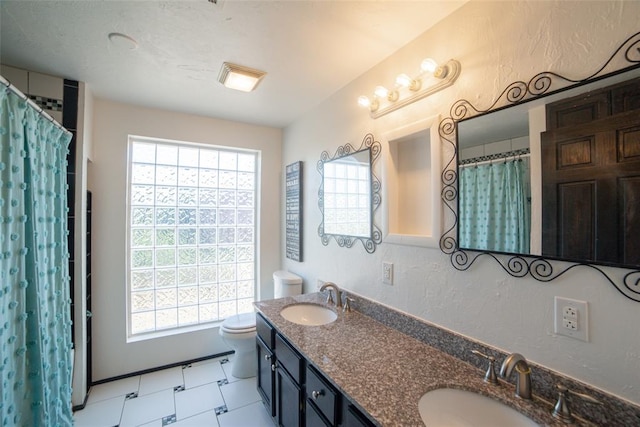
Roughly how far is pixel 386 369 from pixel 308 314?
91 cm

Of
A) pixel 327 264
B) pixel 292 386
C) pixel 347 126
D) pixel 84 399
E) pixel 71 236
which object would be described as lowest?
pixel 84 399

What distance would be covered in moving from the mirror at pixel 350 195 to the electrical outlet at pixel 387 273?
14 cm

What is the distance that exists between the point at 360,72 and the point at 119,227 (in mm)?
2354

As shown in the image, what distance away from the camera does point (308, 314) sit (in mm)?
1940

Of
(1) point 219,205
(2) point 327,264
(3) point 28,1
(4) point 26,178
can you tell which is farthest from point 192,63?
(2) point 327,264

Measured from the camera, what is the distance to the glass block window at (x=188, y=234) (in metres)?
2.50

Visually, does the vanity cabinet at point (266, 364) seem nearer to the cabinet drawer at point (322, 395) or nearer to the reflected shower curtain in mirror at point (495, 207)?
the cabinet drawer at point (322, 395)

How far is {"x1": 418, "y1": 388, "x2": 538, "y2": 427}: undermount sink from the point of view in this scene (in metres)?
0.90

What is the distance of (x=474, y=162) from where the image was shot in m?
1.17

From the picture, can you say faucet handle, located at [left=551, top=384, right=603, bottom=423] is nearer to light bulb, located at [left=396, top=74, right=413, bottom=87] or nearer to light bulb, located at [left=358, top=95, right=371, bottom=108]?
light bulb, located at [left=396, top=74, right=413, bottom=87]

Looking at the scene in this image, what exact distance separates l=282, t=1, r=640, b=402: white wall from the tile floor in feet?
4.40

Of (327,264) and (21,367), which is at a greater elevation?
(327,264)

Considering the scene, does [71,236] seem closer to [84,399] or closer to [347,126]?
[84,399]

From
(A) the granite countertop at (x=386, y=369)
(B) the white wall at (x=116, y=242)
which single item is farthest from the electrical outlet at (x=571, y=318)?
(B) the white wall at (x=116, y=242)
